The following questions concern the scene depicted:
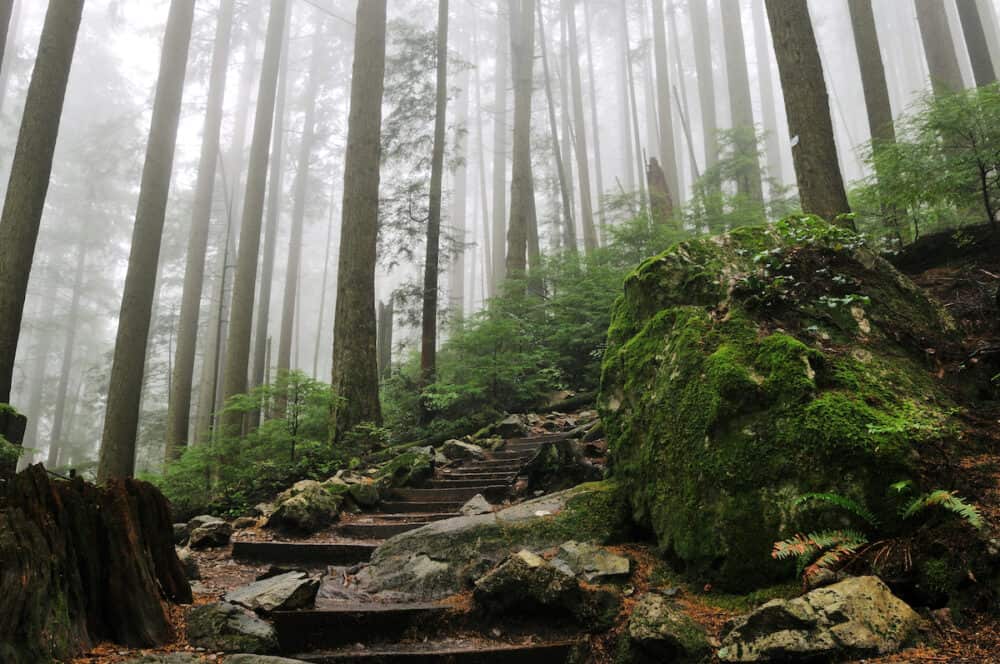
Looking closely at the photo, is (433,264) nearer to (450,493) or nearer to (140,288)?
(140,288)

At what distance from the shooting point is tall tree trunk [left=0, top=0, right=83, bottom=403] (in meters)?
7.12

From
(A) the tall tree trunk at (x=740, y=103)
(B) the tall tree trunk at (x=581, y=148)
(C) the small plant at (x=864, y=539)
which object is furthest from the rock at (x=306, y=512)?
(B) the tall tree trunk at (x=581, y=148)

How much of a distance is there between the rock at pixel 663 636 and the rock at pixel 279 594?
7.25ft

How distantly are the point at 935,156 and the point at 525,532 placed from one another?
598 centimetres

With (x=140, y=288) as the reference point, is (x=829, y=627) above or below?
below

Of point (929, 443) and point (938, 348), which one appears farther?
point (938, 348)

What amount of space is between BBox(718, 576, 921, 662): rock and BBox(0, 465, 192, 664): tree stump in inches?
122

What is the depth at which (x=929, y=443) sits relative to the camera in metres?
3.06

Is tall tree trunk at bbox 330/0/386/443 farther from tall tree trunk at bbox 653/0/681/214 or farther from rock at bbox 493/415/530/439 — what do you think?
tall tree trunk at bbox 653/0/681/214

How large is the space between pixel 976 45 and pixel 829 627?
13.1m

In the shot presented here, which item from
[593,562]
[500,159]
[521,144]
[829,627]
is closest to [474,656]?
[593,562]

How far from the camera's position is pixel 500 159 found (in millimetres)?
33125

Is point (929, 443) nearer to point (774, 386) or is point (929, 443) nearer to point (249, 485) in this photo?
point (774, 386)

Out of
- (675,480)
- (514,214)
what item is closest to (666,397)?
(675,480)
